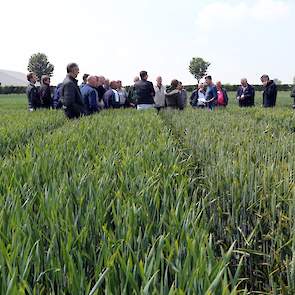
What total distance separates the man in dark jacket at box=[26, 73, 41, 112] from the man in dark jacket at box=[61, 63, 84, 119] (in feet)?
8.30

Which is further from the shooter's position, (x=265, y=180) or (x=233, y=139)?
(x=233, y=139)

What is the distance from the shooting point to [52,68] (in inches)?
4124

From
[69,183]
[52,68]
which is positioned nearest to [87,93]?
[69,183]

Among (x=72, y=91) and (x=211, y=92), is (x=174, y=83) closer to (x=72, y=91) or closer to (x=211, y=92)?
(x=211, y=92)

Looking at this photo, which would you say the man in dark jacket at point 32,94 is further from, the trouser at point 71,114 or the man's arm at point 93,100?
the trouser at point 71,114

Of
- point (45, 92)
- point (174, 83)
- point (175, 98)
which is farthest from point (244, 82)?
point (45, 92)

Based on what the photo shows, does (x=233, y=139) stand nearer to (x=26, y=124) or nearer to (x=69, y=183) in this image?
(x=69, y=183)

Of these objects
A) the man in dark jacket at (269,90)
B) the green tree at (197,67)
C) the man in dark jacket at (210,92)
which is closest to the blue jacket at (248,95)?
the man in dark jacket at (269,90)

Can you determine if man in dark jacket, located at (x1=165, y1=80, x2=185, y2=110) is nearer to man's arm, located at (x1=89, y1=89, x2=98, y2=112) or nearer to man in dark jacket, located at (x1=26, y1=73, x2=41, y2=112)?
man's arm, located at (x1=89, y1=89, x2=98, y2=112)

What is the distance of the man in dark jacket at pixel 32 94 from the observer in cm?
1002

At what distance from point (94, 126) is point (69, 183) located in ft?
10.7

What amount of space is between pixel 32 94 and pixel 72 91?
3379 mm

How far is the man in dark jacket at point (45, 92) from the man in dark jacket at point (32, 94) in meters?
0.12

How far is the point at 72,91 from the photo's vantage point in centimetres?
747
